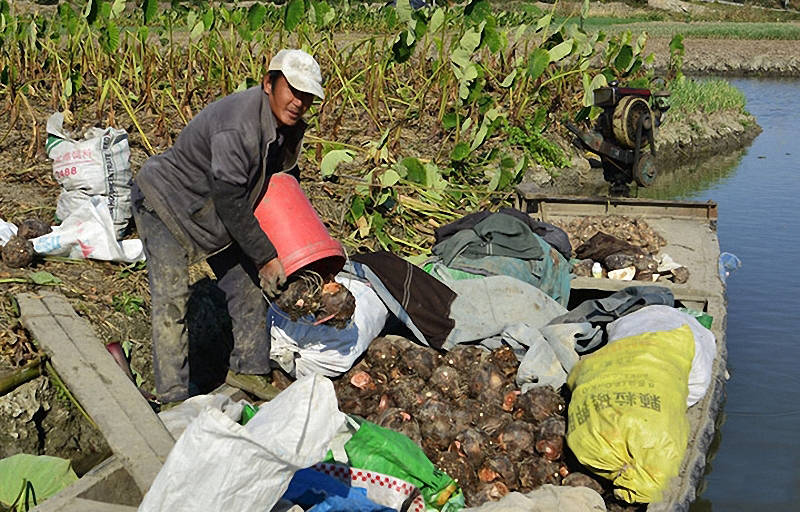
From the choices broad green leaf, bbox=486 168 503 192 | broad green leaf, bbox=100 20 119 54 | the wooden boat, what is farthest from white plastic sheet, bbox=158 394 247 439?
broad green leaf, bbox=100 20 119 54

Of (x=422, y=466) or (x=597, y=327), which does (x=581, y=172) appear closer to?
(x=597, y=327)

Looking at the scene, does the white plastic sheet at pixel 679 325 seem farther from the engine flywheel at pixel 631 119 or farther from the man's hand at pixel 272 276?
the engine flywheel at pixel 631 119

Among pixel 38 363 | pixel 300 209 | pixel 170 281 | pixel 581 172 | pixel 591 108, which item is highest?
pixel 300 209

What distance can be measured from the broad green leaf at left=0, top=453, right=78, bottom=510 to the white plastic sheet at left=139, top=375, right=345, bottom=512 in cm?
106

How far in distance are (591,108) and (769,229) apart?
7.54 ft

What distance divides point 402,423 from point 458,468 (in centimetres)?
33

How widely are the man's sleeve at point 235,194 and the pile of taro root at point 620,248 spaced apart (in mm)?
2882

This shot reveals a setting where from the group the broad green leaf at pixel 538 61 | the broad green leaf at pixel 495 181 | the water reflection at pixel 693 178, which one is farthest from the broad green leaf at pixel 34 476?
the water reflection at pixel 693 178

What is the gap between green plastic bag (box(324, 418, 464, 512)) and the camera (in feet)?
10.9

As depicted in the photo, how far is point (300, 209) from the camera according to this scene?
3.86m

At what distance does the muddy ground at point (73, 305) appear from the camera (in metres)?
4.08

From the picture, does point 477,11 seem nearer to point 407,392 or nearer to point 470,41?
point 470,41

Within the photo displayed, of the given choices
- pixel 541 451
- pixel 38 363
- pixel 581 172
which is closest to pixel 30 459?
pixel 38 363

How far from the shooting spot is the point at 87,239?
199 inches
